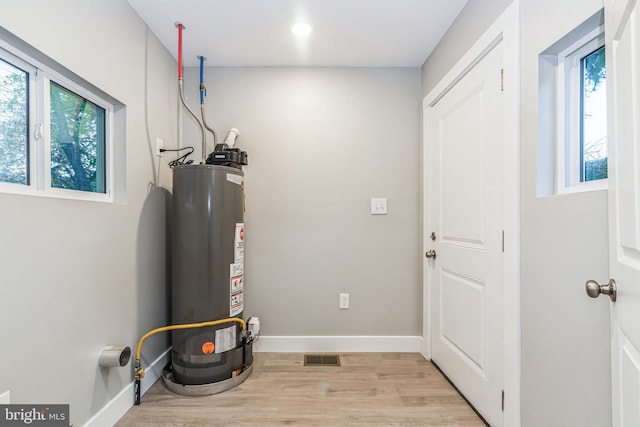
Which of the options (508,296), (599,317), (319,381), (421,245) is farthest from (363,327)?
(599,317)

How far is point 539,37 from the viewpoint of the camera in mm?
1207

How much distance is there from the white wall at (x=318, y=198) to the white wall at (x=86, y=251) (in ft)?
2.15

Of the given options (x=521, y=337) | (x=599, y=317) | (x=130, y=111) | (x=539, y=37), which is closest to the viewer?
(x=599, y=317)

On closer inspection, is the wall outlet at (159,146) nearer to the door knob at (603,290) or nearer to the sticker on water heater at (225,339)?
the sticker on water heater at (225,339)

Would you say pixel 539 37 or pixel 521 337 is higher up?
pixel 539 37

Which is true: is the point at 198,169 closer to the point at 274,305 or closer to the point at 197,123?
the point at 197,123

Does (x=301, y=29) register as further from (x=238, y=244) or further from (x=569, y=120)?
(x=569, y=120)

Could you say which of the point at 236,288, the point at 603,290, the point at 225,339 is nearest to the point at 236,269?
the point at 236,288

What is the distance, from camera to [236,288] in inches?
80.7

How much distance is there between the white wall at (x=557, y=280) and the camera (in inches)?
38.4

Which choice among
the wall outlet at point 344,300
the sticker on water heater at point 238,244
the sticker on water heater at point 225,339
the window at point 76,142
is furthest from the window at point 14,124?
the wall outlet at point 344,300

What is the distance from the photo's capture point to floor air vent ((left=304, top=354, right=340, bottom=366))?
2.29m

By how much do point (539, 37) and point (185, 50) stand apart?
87.9 inches

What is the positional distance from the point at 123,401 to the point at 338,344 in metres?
1.49
